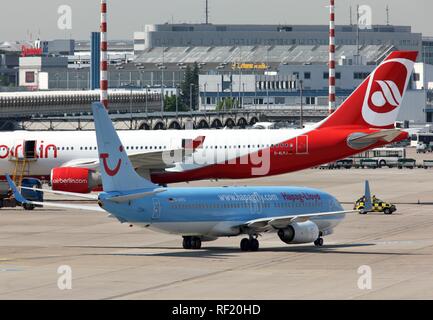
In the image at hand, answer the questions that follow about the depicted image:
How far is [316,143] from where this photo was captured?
313 ft

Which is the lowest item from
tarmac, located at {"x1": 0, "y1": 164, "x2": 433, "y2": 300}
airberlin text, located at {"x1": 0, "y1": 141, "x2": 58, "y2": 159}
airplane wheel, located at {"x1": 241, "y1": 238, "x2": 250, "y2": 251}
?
tarmac, located at {"x1": 0, "y1": 164, "x2": 433, "y2": 300}

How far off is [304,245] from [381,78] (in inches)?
1128

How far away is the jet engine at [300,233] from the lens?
215 feet

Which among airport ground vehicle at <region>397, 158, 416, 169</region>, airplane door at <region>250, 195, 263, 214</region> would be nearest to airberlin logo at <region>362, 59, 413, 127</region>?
airplane door at <region>250, 195, 263, 214</region>

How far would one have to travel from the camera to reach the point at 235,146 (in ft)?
321

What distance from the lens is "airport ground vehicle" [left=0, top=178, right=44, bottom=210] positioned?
94688mm

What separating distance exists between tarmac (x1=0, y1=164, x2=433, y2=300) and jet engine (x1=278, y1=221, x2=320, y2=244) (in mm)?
577

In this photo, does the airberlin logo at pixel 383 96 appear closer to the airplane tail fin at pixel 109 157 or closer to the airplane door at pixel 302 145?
the airplane door at pixel 302 145

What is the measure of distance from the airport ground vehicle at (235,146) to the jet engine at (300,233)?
2768 centimetres

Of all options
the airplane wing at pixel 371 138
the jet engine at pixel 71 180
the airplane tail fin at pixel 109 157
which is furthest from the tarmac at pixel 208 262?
the airplane wing at pixel 371 138
